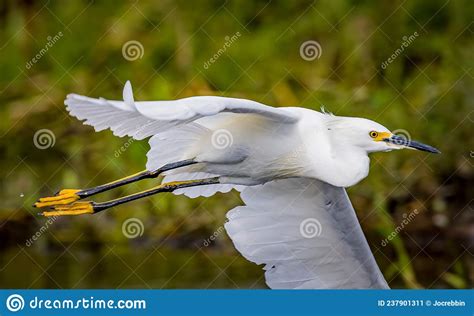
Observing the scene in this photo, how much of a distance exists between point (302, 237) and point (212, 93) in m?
2.53

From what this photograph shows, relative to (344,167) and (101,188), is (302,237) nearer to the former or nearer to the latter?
(344,167)

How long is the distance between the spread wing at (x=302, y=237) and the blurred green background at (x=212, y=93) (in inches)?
49.3

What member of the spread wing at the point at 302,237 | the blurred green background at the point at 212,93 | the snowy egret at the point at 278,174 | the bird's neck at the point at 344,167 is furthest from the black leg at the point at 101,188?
the blurred green background at the point at 212,93

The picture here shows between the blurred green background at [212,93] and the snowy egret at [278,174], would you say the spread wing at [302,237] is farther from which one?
the blurred green background at [212,93]

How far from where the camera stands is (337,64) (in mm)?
7828

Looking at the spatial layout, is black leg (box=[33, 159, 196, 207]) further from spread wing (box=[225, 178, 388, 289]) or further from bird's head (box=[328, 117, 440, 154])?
bird's head (box=[328, 117, 440, 154])

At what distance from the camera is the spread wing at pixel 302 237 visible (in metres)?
4.86

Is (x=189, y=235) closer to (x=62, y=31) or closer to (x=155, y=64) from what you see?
(x=155, y=64)

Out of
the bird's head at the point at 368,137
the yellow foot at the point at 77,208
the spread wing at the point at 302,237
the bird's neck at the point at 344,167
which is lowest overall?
the yellow foot at the point at 77,208

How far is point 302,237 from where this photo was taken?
4984mm

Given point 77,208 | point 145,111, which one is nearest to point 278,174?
point 77,208

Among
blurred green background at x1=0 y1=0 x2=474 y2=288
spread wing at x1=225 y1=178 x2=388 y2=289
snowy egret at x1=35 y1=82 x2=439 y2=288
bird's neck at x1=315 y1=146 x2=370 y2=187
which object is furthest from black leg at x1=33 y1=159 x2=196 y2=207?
blurred green background at x1=0 y1=0 x2=474 y2=288

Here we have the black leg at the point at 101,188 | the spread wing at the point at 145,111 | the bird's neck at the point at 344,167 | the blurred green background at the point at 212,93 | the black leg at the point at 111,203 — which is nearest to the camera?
the spread wing at the point at 145,111
